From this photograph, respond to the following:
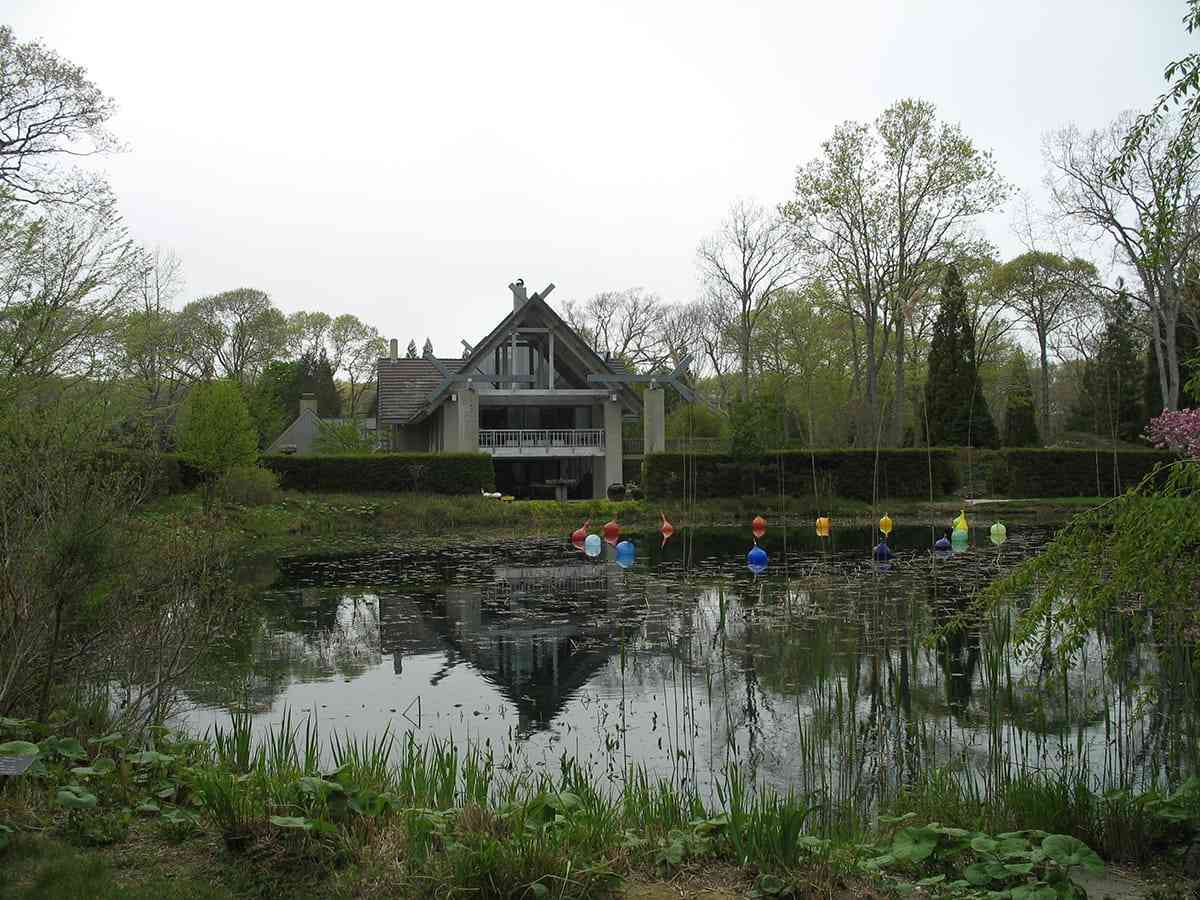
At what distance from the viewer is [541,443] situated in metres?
34.1

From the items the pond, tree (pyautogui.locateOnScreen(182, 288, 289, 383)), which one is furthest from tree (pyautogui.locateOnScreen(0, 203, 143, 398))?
tree (pyautogui.locateOnScreen(182, 288, 289, 383))

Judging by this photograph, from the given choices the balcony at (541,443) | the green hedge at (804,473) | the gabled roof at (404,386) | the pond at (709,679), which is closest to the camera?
the pond at (709,679)

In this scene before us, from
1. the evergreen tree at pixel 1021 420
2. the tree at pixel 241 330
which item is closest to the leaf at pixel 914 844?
the evergreen tree at pixel 1021 420

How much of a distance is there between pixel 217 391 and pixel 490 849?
2312 centimetres

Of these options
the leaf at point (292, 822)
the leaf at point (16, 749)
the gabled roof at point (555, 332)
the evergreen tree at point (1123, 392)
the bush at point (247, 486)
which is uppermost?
the gabled roof at point (555, 332)

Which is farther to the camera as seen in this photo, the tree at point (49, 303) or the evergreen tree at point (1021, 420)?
the evergreen tree at point (1021, 420)

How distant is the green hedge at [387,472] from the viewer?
29188 mm

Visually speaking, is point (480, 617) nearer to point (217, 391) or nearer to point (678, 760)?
point (678, 760)

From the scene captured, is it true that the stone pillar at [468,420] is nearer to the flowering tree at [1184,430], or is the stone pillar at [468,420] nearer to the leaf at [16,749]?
the flowering tree at [1184,430]

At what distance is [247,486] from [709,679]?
808 inches

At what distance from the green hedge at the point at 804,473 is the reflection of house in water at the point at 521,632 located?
1362 centimetres

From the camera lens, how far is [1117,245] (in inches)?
1200

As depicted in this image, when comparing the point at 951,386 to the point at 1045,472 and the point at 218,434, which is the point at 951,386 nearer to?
the point at 1045,472

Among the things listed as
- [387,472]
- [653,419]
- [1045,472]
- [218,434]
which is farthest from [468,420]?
[1045,472]
